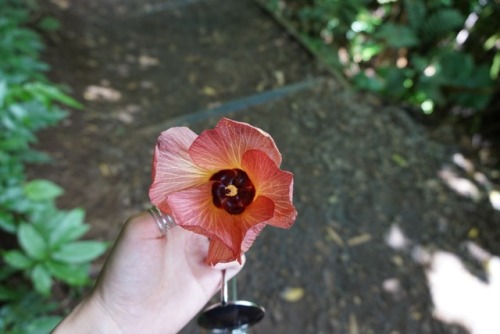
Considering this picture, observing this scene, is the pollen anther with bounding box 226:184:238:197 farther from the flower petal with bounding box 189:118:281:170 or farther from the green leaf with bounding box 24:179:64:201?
the green leaf with bounding box 24:179:64:201

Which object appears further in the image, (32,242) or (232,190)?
(32,242)

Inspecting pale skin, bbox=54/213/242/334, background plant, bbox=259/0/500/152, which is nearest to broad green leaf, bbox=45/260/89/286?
pale skin, bbox=54/213/242/334

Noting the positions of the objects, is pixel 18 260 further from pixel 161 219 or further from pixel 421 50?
pixel 421 50

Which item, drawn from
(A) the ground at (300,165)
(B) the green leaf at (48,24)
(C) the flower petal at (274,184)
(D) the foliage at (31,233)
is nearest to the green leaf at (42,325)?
(D) the foliage at (31,233)

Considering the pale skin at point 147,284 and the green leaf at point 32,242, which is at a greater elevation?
the green leaf at point 32,242

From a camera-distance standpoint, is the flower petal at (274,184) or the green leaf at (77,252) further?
the green leaf at (77,252)

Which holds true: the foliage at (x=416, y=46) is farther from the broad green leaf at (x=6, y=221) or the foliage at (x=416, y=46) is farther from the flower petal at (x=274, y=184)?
the flower petal at (x=274, y=184)

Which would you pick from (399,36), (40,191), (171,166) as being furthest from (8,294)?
(399,36)
